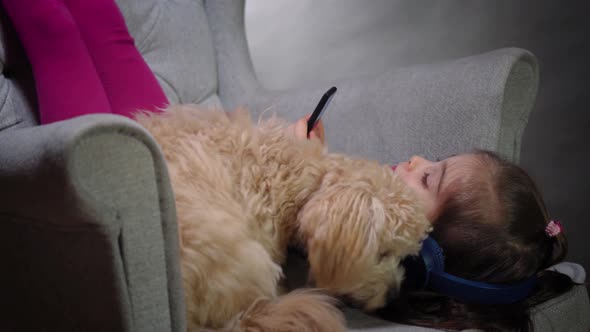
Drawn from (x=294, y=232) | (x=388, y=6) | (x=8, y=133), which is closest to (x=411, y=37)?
(x=388, y=6)

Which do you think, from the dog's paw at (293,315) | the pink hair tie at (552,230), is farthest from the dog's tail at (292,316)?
the pink hair tie at (552,230)

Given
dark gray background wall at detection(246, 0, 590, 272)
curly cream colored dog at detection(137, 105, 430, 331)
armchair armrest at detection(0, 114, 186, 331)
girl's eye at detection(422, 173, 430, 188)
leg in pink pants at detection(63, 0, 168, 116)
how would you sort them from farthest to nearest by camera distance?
Result: dark gray background wall at detection(246, 0, 590, 272)
leg in pink pants at detection(63, 0, 168, 116)
girl's eye at detection(422, 173, 430, 188)
curly cream colored dog at detection(137, 105, 430, 331)
armchair armrest at detection(0, 114, 186, 331)

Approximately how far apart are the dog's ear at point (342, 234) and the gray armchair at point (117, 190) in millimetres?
197

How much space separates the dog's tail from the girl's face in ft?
1.10

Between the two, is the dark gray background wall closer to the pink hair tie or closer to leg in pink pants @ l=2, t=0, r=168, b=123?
leg in pink pants @ l=2, t=0, r=168, b=123

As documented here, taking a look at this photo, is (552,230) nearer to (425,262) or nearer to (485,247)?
(485,247)

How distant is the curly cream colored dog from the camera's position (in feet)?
2.38

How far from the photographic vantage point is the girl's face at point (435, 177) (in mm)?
1029

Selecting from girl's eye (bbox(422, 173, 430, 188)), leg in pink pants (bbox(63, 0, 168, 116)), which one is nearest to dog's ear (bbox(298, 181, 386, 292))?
girl's eye (bbox(422, 173, 430, 188))

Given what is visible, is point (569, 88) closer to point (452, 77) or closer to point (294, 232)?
point (452, 77)

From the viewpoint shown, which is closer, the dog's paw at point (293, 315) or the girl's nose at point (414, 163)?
the dog's paw at point (293, 315)

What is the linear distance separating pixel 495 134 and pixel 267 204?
0.67 m

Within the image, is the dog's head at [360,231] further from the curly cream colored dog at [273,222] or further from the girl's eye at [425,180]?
the girl's eye at [425,180]

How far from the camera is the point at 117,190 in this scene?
55 centimetres
